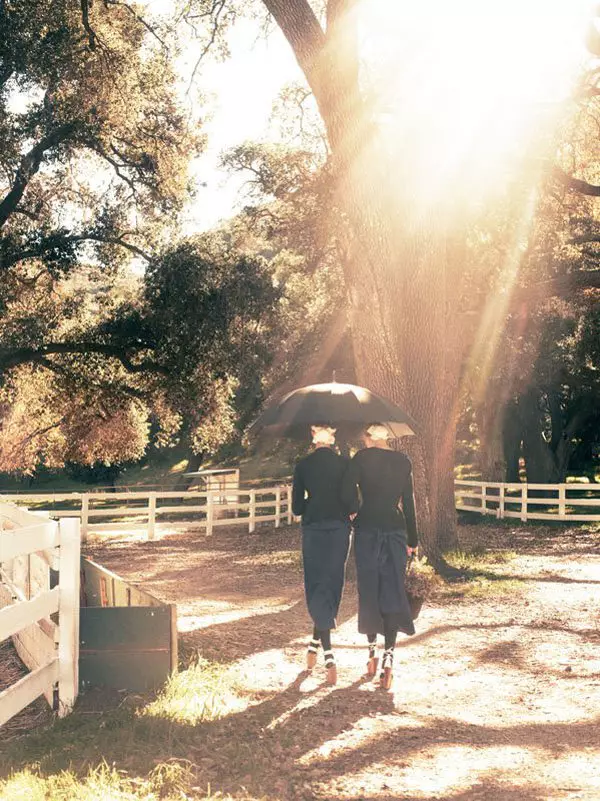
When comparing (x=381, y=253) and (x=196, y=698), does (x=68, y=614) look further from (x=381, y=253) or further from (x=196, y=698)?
(x=381, y=253)

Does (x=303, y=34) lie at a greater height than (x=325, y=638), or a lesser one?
greater

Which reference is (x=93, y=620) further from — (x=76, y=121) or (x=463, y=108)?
(x=76, y=121)

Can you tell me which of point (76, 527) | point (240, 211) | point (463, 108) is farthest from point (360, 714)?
point (240, 211)

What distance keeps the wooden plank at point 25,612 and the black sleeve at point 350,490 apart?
2275mm

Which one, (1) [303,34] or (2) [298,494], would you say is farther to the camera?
(1) [303,34]

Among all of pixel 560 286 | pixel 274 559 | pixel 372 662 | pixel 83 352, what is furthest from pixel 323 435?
pixel 83 352

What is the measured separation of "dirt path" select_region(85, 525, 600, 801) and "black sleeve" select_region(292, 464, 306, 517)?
1371 mm

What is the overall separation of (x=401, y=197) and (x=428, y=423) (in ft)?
11.4

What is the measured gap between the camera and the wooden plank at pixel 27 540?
5.65 m

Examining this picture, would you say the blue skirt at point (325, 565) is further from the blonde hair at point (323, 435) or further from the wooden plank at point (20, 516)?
the wooden plank at point (20, 516)

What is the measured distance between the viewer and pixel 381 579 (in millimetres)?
7406

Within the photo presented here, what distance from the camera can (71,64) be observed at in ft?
57.7

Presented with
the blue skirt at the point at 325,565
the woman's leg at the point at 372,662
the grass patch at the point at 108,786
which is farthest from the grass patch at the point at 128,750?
the woman's leg at the point at 372,662

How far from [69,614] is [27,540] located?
0.78m
